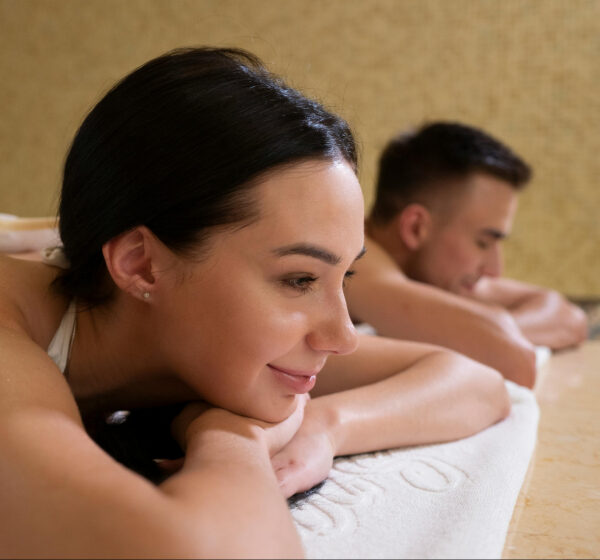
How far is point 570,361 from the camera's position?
204cm

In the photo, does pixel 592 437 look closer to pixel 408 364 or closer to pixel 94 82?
pixel 408 364

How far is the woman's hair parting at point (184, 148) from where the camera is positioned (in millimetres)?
846

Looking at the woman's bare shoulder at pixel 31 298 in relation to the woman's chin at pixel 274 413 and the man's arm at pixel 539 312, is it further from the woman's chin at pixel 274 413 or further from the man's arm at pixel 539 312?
the man's arm at pixel 539 312

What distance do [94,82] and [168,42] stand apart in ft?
1.45

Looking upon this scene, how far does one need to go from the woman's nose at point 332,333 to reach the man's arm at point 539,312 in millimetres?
1406

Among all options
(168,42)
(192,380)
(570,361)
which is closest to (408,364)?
(192,380)

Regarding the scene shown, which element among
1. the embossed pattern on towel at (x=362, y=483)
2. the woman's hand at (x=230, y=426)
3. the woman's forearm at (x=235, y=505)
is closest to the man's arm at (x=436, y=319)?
the embossed pattern on towel at (x=362, y=483)

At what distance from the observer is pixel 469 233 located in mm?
2094

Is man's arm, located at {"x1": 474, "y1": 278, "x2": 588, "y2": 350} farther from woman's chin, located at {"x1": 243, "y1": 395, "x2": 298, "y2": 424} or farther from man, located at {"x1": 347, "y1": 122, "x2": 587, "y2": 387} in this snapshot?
woman's chin, located at {"x1": 243, "y1": 395, "x2": 298, "y2": 424}

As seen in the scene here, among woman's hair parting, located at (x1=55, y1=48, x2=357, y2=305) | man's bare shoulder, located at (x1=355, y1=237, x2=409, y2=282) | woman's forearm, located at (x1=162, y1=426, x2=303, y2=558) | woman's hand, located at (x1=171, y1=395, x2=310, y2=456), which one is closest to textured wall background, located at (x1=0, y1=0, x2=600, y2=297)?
man's bare shoulder, located at (x1=355, y1=237, x2=409, y2=282)

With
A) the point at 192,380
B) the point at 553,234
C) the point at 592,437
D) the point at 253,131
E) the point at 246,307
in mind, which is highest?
the point at 253,131

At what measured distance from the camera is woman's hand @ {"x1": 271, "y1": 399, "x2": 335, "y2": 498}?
858mm

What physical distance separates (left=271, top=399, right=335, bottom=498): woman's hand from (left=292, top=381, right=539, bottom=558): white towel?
2cm

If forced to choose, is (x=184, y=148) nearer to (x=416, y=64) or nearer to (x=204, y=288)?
(x=204, y=288)
